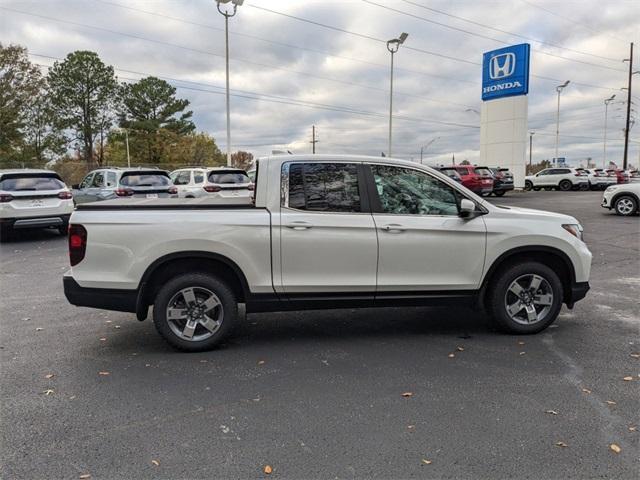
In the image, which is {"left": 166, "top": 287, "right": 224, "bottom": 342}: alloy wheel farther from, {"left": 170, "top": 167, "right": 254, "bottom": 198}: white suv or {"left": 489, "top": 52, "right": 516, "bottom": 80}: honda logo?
{"left": 489, "top": 52, "right": 516, "bottom": 80}: honda logo

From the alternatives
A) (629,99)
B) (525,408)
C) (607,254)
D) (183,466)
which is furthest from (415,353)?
(629,99)

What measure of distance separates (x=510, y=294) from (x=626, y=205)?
47.9 ft

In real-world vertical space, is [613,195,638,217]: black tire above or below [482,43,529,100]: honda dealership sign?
below

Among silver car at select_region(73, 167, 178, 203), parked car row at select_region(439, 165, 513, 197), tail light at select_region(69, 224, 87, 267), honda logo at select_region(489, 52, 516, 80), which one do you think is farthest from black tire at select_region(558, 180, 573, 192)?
tail light at select_region(69, 224, 87, 267)

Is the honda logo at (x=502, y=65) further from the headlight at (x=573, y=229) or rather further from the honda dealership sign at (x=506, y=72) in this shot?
the headlight at (x=573, y=229)

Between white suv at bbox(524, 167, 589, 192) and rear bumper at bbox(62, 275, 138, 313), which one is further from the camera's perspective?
white suv at bbox(524, 167, 589, 192)

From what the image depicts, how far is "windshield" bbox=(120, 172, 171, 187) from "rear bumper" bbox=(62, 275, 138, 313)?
9.94m

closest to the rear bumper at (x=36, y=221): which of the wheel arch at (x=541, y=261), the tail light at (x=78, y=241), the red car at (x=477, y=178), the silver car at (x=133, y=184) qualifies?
the silver car at (x=133, y=184)

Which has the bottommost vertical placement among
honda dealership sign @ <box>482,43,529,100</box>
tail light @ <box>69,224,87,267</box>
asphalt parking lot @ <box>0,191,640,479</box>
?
asphalt parking lot @ <box>0,191,640,479</box>

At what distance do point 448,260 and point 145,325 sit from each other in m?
3.35

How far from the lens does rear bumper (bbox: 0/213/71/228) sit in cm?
1116

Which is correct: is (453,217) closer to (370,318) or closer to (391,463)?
(370,318)

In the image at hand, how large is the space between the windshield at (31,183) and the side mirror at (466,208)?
1050cm

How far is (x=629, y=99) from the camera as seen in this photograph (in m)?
45.7
